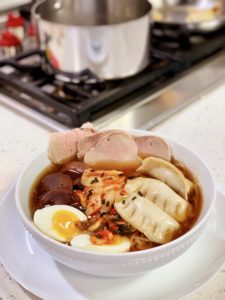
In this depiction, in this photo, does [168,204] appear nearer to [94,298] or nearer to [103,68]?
[94,298]

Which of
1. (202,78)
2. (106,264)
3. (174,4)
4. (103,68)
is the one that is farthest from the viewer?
(174,4)

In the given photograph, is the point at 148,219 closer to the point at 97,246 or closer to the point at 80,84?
the point at 97,246

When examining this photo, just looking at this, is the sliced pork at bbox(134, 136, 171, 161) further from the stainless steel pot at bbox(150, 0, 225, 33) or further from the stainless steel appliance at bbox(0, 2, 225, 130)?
the stainless steel pot at bbox(150, 0, 225, 33)

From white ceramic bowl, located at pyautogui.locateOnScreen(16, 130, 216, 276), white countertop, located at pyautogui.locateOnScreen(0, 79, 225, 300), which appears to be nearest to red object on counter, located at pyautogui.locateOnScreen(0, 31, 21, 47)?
white countertop, located at pyautogui.locateOnScreen(0, 79, 225, 300)

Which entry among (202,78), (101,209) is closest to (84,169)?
(101,209)

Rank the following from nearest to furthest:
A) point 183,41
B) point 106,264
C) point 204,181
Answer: point 106,264 → point 204,181 → point 183,41
